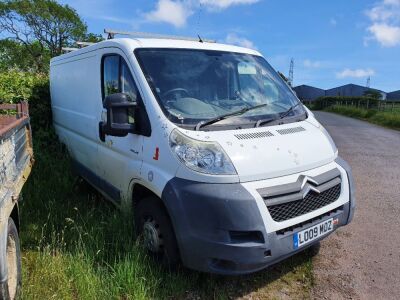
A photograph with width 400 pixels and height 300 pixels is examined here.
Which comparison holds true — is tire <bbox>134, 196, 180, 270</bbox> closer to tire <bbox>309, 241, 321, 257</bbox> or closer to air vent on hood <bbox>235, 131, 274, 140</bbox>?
air vent on hood <bbox>235, 131, 274, 140</bbox>

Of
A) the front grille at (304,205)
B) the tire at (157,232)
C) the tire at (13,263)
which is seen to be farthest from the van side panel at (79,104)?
the front grille at (304,205)

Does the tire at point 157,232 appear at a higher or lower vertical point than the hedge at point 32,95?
lower

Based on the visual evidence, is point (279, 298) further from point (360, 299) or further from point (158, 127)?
point (158, 127)

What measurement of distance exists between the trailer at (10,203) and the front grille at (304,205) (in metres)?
1.95

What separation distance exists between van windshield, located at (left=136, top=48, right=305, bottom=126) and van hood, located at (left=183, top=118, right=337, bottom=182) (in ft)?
0.71

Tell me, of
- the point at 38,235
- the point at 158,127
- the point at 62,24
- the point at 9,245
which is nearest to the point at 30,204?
the point at 38,235

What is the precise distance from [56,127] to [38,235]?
3620 mm

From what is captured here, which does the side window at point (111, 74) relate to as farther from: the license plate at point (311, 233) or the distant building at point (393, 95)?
the distant building at point (393, 95)

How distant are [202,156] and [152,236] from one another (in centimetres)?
95

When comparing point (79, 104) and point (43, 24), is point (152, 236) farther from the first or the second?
point (43, 24)

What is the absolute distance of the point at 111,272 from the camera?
139 inches

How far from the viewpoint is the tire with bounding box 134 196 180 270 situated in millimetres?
3488

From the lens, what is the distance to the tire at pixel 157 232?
11.4 feet

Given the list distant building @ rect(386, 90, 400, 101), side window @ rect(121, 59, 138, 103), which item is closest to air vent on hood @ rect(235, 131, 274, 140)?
side window @ rect(121, 59, 138, 103)
